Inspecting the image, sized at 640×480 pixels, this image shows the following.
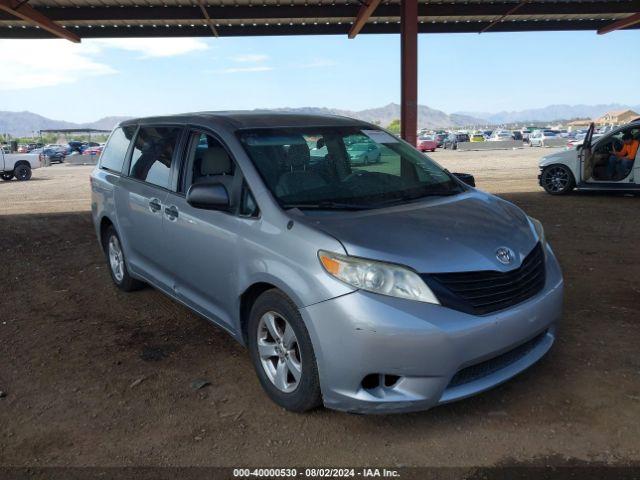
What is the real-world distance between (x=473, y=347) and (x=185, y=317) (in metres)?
2.88

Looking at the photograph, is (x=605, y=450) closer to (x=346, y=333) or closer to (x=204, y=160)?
(x=346, y=333)

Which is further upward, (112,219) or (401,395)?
(112,219)

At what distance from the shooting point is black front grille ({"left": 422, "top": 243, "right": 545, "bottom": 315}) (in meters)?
2.79

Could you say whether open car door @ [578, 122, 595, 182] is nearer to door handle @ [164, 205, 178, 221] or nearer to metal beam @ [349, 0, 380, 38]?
metal beam @ [349, 0, 380, 38]

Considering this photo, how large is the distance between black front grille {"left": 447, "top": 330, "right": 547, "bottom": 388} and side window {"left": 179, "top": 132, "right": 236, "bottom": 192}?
72.7 inches

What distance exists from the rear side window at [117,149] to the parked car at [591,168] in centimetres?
948

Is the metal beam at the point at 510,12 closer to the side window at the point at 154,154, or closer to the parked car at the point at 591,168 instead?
the parked car at the point at 591,168

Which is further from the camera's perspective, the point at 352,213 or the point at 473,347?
the point at 352,213

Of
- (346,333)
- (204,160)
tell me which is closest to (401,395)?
(346,333)

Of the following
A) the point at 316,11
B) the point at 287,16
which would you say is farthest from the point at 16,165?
the point at 316,11

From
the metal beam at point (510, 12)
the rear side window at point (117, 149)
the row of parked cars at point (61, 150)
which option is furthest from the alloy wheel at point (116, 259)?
the row of parked cars at point (61, 150)

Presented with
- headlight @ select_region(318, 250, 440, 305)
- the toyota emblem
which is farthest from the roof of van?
the toyota emblem

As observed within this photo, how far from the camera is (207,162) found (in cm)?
392

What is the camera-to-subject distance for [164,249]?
4.30 m
